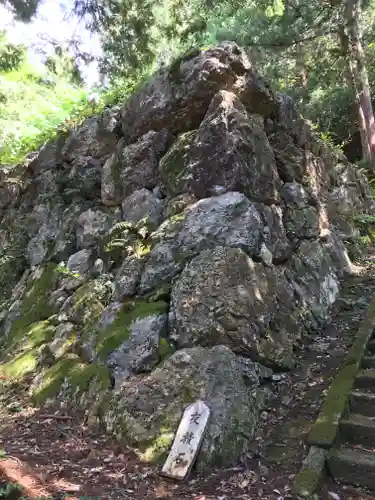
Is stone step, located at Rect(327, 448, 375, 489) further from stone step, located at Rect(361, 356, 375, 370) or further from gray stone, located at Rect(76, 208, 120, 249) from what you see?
gray stone, located at Rect(76, 208, 120, 249)

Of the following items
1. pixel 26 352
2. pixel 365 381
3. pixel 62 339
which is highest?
pixel 62 339

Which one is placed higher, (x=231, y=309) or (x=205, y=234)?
(x=205, y=234)

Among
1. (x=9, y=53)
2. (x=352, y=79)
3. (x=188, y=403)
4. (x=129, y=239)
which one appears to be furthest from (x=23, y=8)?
(x=352, y=79)

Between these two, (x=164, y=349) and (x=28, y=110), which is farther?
(x=28, y=110)

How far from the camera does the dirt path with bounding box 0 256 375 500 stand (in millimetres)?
3238

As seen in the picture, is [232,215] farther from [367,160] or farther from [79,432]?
[367,160]

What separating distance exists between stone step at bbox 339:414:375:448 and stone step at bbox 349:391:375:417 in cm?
15

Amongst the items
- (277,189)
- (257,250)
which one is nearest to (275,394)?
(257,250)

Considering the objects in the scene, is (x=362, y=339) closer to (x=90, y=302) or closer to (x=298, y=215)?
(x=298, y=215)

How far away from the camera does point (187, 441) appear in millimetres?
3545

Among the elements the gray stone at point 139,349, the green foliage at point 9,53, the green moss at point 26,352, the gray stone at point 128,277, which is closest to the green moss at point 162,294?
the gray stone at point 139,349

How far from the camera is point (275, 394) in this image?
14.6 feet

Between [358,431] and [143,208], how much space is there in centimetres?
393

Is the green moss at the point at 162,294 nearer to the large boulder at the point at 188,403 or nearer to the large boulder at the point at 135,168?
the large boulder at the point at 188,403
